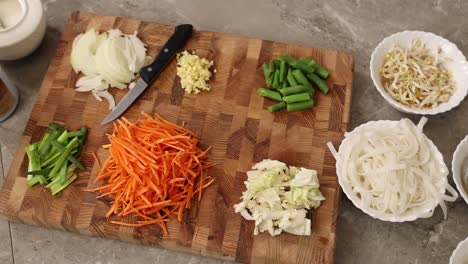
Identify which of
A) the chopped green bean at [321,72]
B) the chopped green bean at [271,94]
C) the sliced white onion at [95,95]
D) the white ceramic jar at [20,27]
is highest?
the white ceramic jar at [20,27]

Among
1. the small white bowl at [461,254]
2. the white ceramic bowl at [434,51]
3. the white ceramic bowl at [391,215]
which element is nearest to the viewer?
the small white bowl at [461,254]

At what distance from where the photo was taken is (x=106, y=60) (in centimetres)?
252

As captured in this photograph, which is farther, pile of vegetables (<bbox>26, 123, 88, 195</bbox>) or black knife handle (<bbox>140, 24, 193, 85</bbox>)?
black knife handle (<bbox>140, 24, 193, 85</bbox>)

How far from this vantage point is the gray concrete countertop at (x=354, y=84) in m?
2.28

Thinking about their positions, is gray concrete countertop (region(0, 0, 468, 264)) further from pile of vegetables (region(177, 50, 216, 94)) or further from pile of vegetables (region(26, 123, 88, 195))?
pile of vegetables (region(177, 50, 216, 94))

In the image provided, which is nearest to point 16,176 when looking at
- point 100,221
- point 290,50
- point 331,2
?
point 100,221

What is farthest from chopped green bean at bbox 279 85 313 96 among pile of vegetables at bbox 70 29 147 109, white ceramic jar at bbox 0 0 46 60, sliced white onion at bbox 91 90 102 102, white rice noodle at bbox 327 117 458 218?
white ceramic jar at bbox 0 0 46 60

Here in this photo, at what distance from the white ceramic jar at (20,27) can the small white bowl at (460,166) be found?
2093 millimetres

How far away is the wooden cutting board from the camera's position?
219cm

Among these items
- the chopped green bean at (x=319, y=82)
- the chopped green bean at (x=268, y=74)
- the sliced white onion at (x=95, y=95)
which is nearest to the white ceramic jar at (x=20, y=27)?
the sliced white onion at (x=95, y=95)

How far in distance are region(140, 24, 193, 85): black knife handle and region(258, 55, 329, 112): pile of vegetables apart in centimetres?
45

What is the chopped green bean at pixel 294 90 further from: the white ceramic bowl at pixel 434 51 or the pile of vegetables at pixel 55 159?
the pile of vegetables at pixel 55 159

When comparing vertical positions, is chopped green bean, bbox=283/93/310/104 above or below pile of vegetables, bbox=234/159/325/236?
above

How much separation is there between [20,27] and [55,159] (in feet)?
2.33
